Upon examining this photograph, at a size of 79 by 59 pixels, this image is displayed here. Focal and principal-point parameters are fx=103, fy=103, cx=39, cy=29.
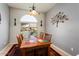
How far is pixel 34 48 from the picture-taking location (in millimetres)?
1839

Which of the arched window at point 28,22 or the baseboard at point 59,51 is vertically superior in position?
the arched window at point 28,22

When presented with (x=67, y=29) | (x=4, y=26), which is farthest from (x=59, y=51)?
(x=4, y=26)

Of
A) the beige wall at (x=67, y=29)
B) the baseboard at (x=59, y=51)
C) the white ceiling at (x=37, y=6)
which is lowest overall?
the baseboard at (x=59, y=51)

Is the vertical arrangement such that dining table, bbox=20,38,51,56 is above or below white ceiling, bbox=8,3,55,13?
below

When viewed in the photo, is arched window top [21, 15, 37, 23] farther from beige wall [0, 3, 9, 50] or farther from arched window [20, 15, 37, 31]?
beige wall [0, 3, 9, 50]

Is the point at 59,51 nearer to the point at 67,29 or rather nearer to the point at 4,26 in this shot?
the point at 67,29

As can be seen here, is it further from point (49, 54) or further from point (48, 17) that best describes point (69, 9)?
point (49, 54)

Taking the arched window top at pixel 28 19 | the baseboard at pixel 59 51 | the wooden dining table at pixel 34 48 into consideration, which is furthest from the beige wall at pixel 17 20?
the baseboard at pixel 59 51

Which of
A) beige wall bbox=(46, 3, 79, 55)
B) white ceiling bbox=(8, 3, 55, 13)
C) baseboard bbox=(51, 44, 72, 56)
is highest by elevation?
white ceiling bbox=(8, 3, 55, 13)

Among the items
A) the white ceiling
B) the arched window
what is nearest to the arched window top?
the arched window

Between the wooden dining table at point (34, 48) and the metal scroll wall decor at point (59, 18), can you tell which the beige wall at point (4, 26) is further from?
the metal scroll wall decor at point (59, 18)

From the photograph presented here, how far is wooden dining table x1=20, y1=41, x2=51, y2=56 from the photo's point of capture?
5.78ft

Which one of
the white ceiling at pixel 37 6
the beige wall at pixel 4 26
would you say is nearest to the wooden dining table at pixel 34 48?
the beige wall at pixel 4 26

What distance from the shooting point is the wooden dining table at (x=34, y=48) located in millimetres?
1762
